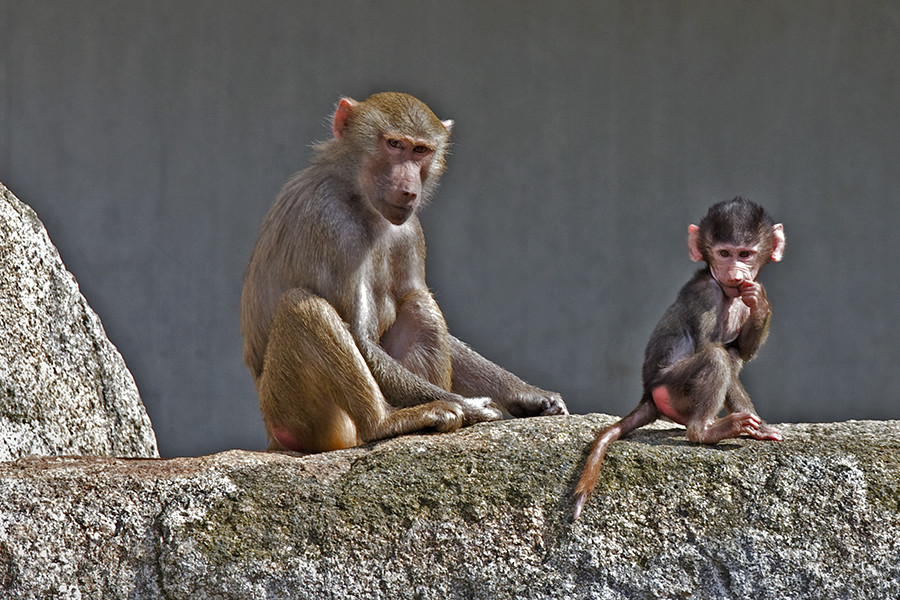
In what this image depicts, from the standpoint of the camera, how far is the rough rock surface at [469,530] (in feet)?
11.1

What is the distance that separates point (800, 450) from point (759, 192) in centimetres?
416

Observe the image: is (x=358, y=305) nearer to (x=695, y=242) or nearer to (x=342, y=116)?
(x=342, y=116)

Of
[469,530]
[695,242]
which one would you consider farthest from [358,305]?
[469,530]

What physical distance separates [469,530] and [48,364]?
1.67 m

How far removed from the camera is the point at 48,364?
4.30m

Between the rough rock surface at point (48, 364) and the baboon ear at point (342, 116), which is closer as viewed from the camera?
the rough rock surface at point (48, 364)

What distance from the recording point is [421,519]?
3.46m

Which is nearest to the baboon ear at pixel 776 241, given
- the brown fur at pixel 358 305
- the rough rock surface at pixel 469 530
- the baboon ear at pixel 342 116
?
the rough rock surface at pixel 469 530

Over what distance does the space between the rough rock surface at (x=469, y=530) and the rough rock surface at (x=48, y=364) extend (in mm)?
627

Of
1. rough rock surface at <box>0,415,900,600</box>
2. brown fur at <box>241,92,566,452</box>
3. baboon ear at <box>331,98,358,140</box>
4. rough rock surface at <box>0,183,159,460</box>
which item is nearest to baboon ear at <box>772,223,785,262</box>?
rough rock surface at <box>0,415,900,600</box>

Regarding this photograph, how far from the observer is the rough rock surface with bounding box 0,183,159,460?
4152 millimetres

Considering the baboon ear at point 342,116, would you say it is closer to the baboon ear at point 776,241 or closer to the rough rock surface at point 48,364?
the rough rock surface at point 48,364

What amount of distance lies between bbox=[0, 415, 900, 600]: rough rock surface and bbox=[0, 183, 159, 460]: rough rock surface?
627 millimetres

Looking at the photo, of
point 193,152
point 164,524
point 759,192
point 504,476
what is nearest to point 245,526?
point 164,524
